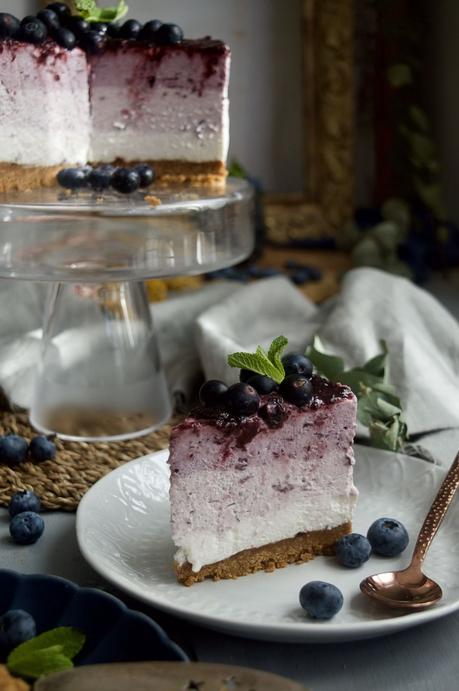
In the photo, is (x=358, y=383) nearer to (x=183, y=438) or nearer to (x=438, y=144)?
(x=183, y=438)

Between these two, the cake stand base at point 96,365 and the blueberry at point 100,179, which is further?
the cake stand base at point 96,365

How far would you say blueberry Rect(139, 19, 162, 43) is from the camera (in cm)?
185

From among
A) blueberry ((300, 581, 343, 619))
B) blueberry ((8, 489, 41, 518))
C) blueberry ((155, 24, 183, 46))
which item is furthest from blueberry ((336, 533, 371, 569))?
blueberry ((155, 24, 183, 46))

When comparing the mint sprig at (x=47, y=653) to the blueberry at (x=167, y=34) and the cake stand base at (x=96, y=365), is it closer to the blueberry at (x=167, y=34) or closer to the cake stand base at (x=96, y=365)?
the cake stand base at (x=96, y=365)

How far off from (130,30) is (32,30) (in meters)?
0.22

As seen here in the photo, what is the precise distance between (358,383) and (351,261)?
3.55 feet

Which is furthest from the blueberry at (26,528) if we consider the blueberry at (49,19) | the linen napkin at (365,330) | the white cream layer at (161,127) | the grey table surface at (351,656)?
the blueberry at (49,19)

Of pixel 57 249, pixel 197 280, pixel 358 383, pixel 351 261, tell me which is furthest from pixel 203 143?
pixel 351 261

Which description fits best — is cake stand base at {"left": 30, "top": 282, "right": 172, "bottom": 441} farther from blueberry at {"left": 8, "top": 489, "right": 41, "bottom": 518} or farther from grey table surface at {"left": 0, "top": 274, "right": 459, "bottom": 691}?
grey table surface at {"left": 0, "top": 274, "right": 459, "bottom": 691}

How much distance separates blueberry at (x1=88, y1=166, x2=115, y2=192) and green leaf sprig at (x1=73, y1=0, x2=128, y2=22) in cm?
30

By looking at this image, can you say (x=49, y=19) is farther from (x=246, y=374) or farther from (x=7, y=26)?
(x=246, y=374)

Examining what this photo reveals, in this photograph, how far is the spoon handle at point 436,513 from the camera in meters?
1.35

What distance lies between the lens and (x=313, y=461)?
139cm

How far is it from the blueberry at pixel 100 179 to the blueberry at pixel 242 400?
623 millimetres
